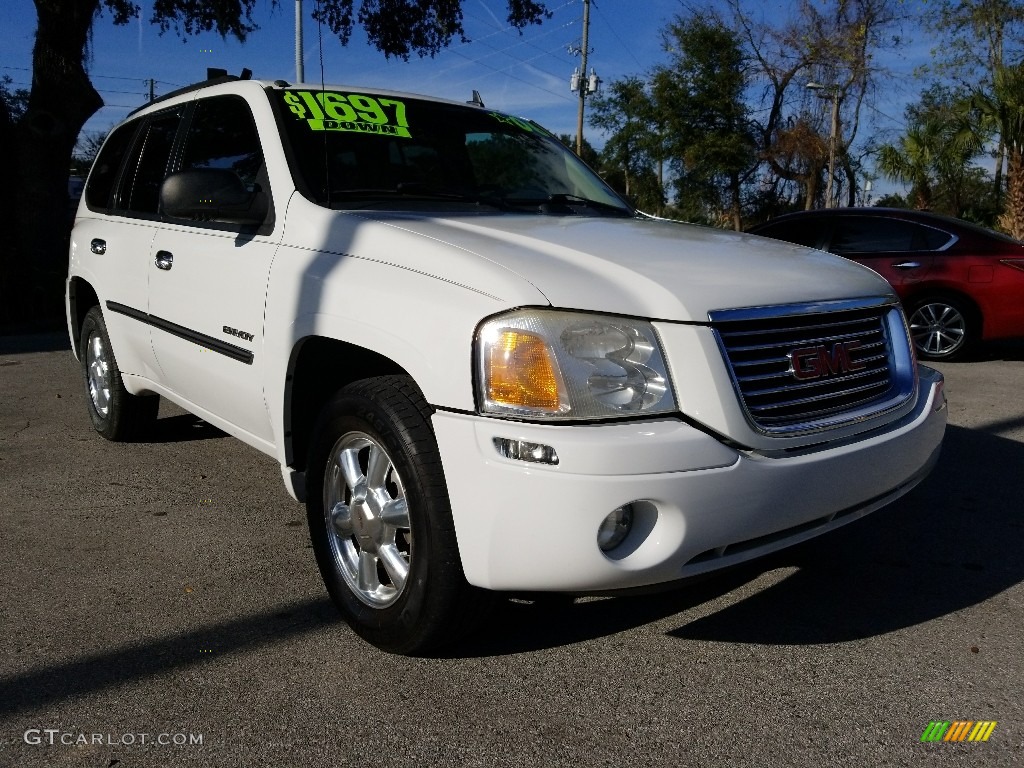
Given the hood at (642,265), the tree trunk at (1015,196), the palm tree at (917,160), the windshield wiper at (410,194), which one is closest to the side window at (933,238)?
the hood at (642,265)

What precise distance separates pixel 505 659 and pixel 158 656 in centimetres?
104

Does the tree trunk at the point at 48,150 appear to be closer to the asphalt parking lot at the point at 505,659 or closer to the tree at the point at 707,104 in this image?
the asphalt parking lot at the point at 505,659

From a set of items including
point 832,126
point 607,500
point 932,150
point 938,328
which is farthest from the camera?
point 832,126

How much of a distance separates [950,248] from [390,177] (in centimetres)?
694

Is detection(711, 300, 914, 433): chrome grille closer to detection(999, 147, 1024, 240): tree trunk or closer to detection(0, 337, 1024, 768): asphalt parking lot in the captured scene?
detection(0, 337, 1024, 768): asphalt parking lot

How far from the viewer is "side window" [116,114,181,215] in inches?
175

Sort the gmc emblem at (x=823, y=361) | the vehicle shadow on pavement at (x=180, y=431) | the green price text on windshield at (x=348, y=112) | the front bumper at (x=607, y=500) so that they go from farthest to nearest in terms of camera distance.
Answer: the vehicle shadow on pavement at (x=180, y=431) < the green price text on windshield at (x=348, y=112) < the gmc emblem at (x=823, y=361) < the front bumper at (x=607, y=500)

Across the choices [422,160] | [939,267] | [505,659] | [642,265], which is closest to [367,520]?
[505,659]

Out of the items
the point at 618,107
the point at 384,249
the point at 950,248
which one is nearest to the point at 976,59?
the point at 618,107

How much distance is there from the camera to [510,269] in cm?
254

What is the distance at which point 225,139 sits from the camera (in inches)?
156

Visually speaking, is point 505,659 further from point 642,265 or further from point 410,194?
point 410,194

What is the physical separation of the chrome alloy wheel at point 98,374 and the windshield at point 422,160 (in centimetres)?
211

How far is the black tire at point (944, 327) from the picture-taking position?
347 inches
